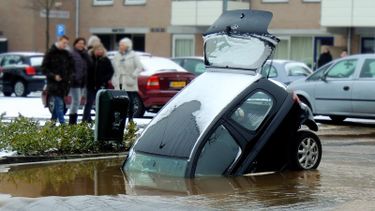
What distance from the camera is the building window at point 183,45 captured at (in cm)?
4047

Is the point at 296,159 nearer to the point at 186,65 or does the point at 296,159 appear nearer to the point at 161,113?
the point at 161,113

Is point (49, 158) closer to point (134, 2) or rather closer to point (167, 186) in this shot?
point (167, 186)

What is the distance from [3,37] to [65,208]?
36768 mm

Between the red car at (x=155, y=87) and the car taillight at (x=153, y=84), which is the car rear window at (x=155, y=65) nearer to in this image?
the red car at (x=155, y=87)

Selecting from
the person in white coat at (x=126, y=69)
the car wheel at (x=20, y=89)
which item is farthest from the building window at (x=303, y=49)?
the person in white coat at (x=126, y=69)

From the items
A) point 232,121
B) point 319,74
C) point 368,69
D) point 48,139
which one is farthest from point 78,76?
point 368,69

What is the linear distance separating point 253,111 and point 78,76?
5.74m

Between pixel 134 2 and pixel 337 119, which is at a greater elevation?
pixel 134 2

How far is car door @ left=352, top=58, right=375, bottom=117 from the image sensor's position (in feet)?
58.4

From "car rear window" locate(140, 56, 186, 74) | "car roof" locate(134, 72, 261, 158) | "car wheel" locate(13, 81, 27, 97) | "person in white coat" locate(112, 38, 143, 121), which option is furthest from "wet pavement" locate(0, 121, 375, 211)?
"car wheel" locate(13, 81, 27, 97)

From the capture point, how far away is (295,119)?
10.5 metres

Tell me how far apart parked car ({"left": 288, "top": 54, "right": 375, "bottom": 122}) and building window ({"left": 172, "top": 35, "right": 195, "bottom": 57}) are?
21440mm

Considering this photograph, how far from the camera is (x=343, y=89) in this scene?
1828 cm

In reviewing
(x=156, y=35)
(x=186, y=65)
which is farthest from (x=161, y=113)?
(x=156, y=35)
